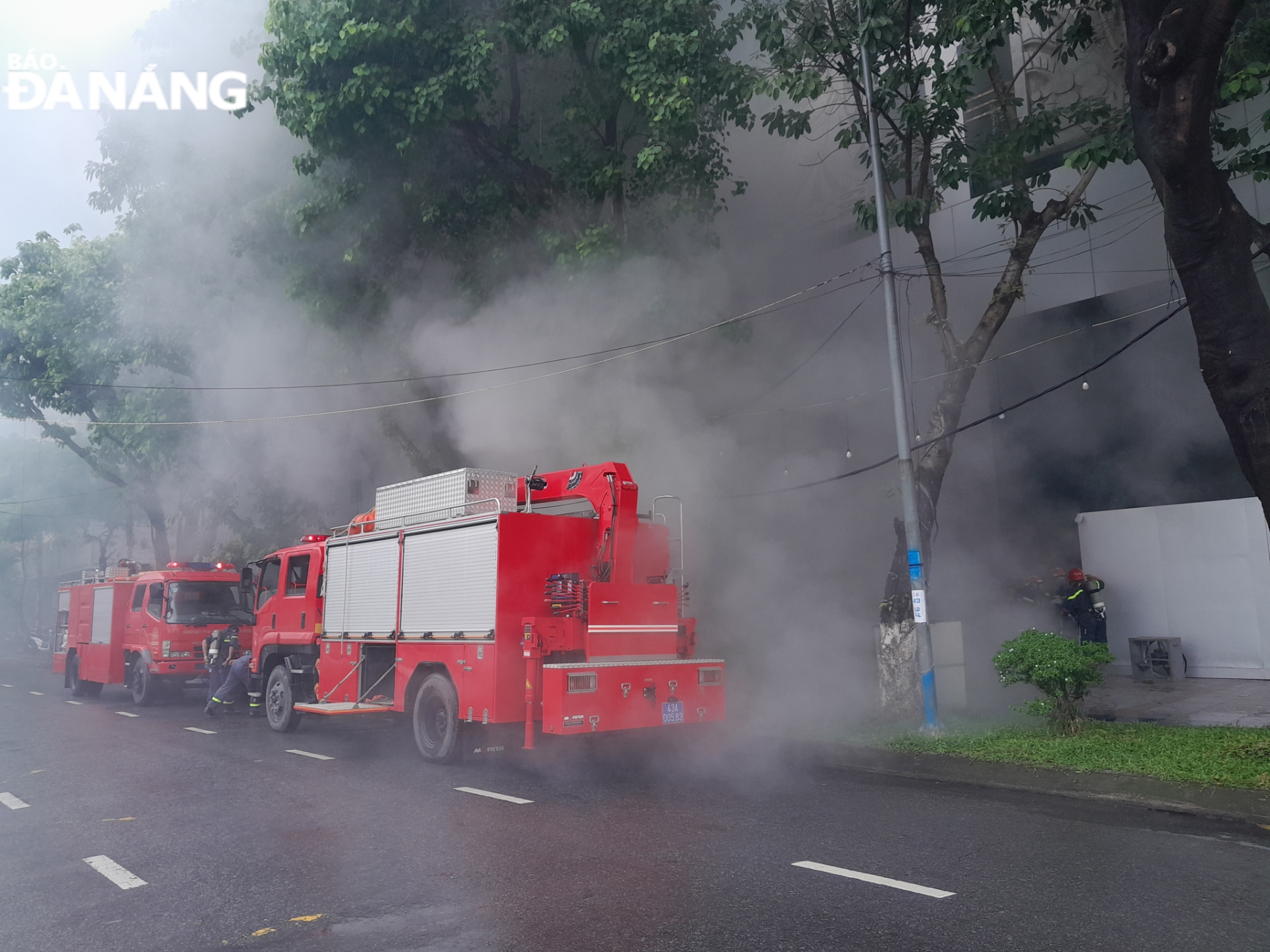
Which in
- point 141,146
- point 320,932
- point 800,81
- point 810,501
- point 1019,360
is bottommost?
point 320,932

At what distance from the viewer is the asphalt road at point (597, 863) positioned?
3.98 meters

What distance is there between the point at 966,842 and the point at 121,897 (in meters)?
4.49

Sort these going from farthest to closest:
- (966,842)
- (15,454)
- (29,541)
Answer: (29,541), (15,454), (966,842)

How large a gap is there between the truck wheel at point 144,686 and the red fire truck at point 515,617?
6.03m

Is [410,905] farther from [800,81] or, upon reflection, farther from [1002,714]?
[800,81]

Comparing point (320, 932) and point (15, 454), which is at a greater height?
point (15, 454)

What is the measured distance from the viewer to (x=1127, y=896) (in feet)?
14.3

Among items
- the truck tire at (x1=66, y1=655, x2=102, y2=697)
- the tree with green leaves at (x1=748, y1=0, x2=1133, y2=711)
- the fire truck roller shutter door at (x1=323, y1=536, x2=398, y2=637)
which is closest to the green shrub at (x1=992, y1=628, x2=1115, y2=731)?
the tree with green leaves at (x1=748, y1=0, x2=1133, y2=711)

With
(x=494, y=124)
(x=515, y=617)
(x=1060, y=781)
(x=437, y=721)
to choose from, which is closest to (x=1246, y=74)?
(x=1060, y=781)

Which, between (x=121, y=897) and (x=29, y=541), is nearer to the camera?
(x=121, y=897)

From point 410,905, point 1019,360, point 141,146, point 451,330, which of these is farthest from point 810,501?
point 141,146

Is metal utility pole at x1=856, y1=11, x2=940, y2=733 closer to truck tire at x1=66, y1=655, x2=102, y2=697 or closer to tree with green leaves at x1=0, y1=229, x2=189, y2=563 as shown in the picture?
truck tire at x1=66, y1=655, x2=102, y2=697

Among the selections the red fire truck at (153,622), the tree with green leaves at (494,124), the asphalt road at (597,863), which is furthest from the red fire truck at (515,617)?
the red fire truck at (153,622)

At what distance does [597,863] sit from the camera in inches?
201
